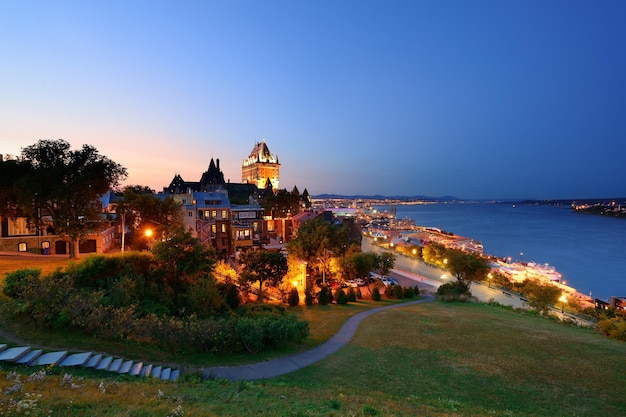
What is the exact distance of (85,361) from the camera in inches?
412

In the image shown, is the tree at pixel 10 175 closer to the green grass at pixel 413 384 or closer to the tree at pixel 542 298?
the green grass at pixel 413 384

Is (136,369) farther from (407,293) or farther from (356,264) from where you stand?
(407,293)

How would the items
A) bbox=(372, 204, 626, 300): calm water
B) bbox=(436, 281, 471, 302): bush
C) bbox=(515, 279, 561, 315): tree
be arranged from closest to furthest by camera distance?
bbox=(515, 279, 561, 315): tree < bbox=(436, 281, 471, 302): bush < bbox=(372, 204, 626, 300): calm water

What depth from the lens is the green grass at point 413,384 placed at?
26.8 feet

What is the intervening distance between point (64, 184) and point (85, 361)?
19.7m

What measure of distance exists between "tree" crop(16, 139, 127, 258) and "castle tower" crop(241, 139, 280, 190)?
103 metres

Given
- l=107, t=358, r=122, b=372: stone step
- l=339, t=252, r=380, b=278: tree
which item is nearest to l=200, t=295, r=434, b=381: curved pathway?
l=107, t=358, r=122, b=372: stone step

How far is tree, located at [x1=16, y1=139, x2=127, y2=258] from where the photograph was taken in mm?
24055

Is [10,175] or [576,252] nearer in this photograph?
[10,175]

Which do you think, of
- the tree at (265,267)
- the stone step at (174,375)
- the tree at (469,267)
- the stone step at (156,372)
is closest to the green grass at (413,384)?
the stone step at (174,375)

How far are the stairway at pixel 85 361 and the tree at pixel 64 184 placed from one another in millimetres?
17684

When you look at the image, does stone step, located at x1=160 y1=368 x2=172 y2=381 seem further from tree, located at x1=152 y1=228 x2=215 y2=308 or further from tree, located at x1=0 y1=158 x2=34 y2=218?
tree, located at x1=0 y1=158 x2=34 y2=218

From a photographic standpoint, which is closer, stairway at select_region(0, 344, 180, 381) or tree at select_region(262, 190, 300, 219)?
stairway at select_region(0, 344, 180, 381)

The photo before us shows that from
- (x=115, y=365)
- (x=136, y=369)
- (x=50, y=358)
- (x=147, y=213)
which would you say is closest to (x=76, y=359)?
(x=50, y=358)
